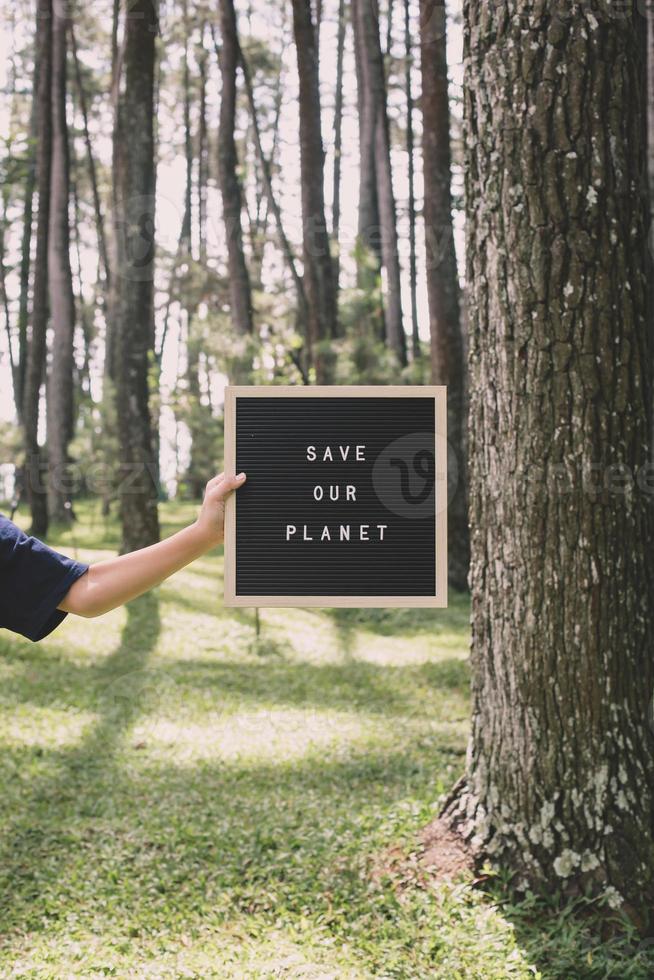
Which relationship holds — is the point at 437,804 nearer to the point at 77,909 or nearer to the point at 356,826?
the point at 356,826

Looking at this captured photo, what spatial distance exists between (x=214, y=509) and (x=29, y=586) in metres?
0.45

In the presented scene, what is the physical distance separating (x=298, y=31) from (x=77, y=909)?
1204 cm

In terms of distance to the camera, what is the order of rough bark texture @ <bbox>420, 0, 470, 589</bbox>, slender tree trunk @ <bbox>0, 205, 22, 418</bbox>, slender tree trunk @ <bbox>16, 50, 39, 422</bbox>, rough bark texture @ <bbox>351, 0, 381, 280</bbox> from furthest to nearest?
slender tree trunk @ <bbox>0, 205, 22, 418</bbox>, slender tree trunk @ <bbox>16, 50, 39, 422</bbox>, rough bark texture @ <bbox>351, 0, 381, 280</bbox>, rough bark texture @ <bbox>420, 0, 470, 589</bbox>

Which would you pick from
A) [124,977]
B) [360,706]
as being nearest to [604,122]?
[124,977]

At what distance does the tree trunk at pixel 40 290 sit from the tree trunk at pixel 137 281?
13.0 feet

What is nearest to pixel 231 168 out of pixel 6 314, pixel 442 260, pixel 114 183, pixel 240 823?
pixel 442 260

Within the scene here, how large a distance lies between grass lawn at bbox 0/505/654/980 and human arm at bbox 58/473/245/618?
1.85 m

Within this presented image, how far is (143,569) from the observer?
7.95ft

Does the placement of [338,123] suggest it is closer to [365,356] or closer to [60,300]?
[60,300]

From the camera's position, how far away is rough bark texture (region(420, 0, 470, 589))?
11.7m

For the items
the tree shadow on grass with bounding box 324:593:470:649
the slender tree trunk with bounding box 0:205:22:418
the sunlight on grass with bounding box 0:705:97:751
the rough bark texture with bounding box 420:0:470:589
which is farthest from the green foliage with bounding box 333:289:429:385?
the slender tree trunk with bounding box 0:205:22:418

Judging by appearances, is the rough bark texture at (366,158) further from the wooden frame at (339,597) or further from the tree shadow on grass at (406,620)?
the wooden frame at (339,597)

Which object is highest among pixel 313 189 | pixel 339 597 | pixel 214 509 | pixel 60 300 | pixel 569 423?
pixel 313 189

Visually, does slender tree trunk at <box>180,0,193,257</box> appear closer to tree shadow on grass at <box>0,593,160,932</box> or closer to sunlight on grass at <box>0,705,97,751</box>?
tree shadow on grass at <box>0,593,160,932</box>
